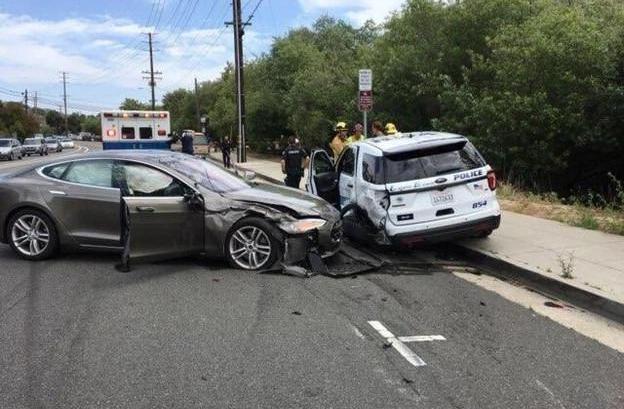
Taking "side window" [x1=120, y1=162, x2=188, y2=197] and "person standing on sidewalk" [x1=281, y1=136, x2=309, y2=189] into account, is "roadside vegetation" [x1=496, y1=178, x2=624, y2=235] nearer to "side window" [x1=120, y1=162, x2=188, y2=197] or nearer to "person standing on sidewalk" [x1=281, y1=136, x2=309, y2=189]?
"person standing on sidewalk" [x1=281, y1=136, x2=309, y2=189]

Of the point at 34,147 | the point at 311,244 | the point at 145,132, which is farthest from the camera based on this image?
the point at 34,147

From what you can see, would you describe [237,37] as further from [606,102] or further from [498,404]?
[498,404]

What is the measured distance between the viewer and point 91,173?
334 inches

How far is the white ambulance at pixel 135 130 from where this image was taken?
24.7 m

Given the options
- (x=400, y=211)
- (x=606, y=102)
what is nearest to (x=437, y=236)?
(x=400, y=211)

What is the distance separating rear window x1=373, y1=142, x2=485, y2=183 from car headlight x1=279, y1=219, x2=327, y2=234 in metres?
1.18

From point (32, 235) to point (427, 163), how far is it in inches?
204

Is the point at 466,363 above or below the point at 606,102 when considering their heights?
below

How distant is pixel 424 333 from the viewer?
5602 mm

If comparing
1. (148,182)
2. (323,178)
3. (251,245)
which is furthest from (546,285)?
Answer: (148,182)

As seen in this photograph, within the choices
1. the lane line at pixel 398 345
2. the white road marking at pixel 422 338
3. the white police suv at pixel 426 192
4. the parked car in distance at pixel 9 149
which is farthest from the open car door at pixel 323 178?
the parked car in distance at pixel 9 149

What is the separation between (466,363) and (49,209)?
575cm

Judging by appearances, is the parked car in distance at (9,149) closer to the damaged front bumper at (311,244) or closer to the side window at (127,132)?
the side window at (127,132)

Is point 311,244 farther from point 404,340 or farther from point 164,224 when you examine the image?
point 404,340
